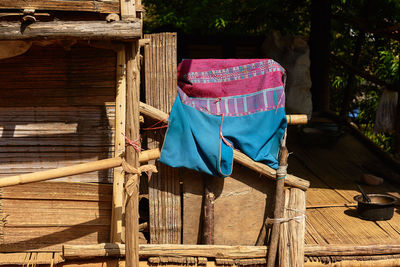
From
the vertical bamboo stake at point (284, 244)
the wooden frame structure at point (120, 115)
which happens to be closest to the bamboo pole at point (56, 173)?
the wooden frame structure at point (120, 115)

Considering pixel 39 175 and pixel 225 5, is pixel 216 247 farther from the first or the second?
pixel 225 5

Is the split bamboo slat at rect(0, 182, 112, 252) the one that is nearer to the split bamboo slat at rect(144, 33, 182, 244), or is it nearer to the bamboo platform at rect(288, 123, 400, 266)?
the split bamboo slat at rect(144, 33, 182, 244)

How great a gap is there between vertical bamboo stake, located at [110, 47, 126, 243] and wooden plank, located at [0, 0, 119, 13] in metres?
0.63

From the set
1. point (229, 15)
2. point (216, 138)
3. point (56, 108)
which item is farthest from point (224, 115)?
point (229, 15)

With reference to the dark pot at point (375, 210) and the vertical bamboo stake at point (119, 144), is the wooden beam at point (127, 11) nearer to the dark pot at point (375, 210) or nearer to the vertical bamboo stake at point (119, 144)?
the vertical bamboo stake at point (119, 144)

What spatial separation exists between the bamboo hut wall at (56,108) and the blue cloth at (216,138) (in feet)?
2.07

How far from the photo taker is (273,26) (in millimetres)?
10141

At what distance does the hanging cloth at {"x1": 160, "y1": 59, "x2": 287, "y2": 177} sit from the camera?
4633 millimetres

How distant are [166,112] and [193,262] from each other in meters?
1.49

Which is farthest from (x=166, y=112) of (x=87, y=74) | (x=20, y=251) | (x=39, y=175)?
(x=20, y=251)

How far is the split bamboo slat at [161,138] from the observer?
183 inches

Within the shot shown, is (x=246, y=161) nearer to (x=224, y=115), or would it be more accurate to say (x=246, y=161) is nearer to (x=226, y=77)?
(x=224, y=115)

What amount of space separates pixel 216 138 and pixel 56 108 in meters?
1.57

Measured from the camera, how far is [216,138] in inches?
184
